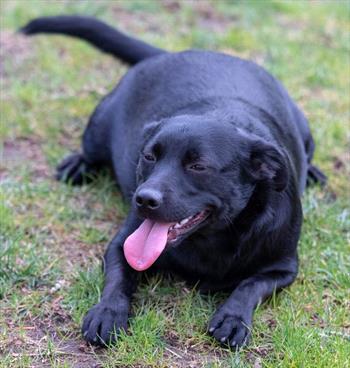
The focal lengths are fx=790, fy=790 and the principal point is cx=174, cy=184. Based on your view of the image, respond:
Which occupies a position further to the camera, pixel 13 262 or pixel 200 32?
pixel 200 32

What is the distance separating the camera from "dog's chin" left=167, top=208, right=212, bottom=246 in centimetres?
305

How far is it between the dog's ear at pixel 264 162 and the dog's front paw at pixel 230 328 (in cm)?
56

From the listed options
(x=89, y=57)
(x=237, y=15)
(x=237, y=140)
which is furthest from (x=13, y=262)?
(x=237, y=15)

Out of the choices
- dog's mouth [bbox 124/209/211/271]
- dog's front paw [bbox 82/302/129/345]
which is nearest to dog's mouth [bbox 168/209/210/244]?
dog's mouth [bbox 124/209/211/271]

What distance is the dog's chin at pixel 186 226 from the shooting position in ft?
10.0

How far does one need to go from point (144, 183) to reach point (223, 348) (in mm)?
716

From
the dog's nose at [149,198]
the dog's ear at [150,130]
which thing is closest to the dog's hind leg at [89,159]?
the dog's ear at [150,130]

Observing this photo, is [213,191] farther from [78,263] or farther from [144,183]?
[78,263]

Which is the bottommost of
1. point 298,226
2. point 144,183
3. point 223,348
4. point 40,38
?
point 40,38

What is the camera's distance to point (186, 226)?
3.07 metres

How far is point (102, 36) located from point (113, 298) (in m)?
2.13

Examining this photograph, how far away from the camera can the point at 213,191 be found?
305cm

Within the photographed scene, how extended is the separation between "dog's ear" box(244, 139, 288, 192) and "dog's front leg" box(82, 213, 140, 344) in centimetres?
57

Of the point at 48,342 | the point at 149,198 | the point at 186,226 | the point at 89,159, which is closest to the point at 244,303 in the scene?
the point at 186,226
